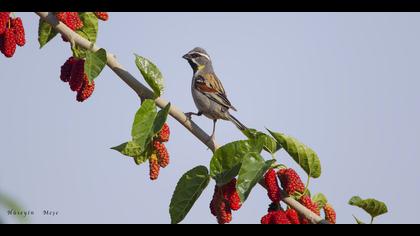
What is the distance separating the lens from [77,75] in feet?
17.3

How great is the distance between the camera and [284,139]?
15.9ft

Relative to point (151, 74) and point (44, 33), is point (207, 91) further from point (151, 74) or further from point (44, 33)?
point (151, 74)

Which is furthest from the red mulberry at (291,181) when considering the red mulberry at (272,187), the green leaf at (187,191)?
the green leaf at (187,191)

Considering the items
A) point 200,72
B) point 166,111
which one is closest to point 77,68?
point 166,111

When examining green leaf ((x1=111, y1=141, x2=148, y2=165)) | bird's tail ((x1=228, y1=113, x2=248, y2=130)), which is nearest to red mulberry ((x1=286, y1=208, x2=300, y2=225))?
green leaf ((x1=111, y1=141, x2=148, y2=165))

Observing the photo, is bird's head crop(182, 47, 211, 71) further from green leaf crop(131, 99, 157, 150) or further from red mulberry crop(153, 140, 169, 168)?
green leaf crop(131, 99, 157, 150)

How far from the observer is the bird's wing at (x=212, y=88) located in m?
11.1

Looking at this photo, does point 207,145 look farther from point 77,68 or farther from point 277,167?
point 77,68

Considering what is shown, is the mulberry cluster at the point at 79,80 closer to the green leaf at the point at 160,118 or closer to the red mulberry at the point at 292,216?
the green leaf at the point at 160,118

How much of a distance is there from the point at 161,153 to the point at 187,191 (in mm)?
639

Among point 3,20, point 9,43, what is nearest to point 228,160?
point 9,43

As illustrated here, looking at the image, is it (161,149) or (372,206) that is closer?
(372,206)

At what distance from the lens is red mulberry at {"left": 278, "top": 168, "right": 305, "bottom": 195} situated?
4.62 meters

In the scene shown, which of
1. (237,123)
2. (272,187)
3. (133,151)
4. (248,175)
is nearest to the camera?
(248,175)
